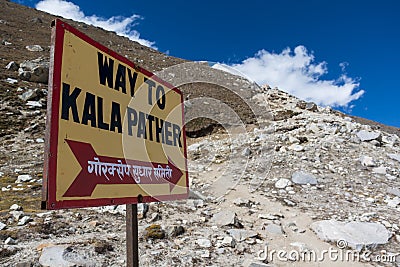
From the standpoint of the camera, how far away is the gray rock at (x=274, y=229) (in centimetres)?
527

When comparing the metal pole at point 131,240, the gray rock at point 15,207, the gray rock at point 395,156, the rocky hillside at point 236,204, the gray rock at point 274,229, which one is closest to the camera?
the metal pole at point 131,240

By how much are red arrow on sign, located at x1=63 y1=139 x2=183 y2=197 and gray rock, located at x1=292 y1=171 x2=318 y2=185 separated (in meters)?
5.96

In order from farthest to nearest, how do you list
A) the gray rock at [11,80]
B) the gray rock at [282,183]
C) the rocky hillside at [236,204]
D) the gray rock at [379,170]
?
the gray rock at [11,80] < the gray rock at [379,170] < the gray rock at [282,183] < the rocky hillside at [236,204]

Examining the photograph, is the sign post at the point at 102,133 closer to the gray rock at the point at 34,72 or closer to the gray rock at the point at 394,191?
the gray rock at the point at 394,191

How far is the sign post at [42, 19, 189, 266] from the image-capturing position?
171 centimetres

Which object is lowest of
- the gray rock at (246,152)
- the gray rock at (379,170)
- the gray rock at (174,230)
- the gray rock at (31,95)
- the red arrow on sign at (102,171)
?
the gray rock at (174,230)

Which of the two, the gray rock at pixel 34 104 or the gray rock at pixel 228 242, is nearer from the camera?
the gray rock at pixel 228 242

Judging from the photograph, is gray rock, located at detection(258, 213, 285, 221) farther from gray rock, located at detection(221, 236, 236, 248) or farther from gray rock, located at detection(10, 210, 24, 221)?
gray rock, located at detection(10, 210, 24, 221)

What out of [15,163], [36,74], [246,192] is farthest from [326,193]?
[36,74]

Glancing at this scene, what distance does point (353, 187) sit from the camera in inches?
289

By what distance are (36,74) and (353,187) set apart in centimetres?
1410

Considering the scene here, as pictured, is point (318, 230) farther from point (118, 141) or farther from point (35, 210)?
point (35, 210)

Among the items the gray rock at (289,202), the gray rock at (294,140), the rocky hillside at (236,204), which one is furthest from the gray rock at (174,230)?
the gray rock at (294,140)

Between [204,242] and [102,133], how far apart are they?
323cm
